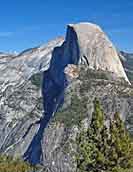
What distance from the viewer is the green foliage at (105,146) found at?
62.2 metres

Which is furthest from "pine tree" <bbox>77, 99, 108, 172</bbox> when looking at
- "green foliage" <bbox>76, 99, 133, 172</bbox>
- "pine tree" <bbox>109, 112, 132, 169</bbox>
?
"pine tree" <bbox>109, 112, 132, 169</bbox>

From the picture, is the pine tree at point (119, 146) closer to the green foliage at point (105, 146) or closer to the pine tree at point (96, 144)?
the green foliage at point (105, 146)

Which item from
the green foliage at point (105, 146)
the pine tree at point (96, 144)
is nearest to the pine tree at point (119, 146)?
the green foliage at point (105, 146)

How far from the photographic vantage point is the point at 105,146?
62781 millimetres

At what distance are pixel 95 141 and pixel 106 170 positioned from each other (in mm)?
3837

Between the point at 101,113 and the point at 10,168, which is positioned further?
the point at 10,168

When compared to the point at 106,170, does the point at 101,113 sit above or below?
above

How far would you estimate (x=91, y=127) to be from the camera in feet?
206

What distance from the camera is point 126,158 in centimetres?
6291

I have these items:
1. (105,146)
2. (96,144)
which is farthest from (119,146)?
(96,144)

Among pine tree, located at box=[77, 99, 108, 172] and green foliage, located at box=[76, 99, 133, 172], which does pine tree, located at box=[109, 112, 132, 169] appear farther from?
pine tree, located at box=[77, 99, 108, 172]

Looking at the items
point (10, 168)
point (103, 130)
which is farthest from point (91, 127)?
point (10, 168)

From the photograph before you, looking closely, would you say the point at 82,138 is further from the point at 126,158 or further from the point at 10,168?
the point at 10,168

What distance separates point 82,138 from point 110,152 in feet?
15.3
